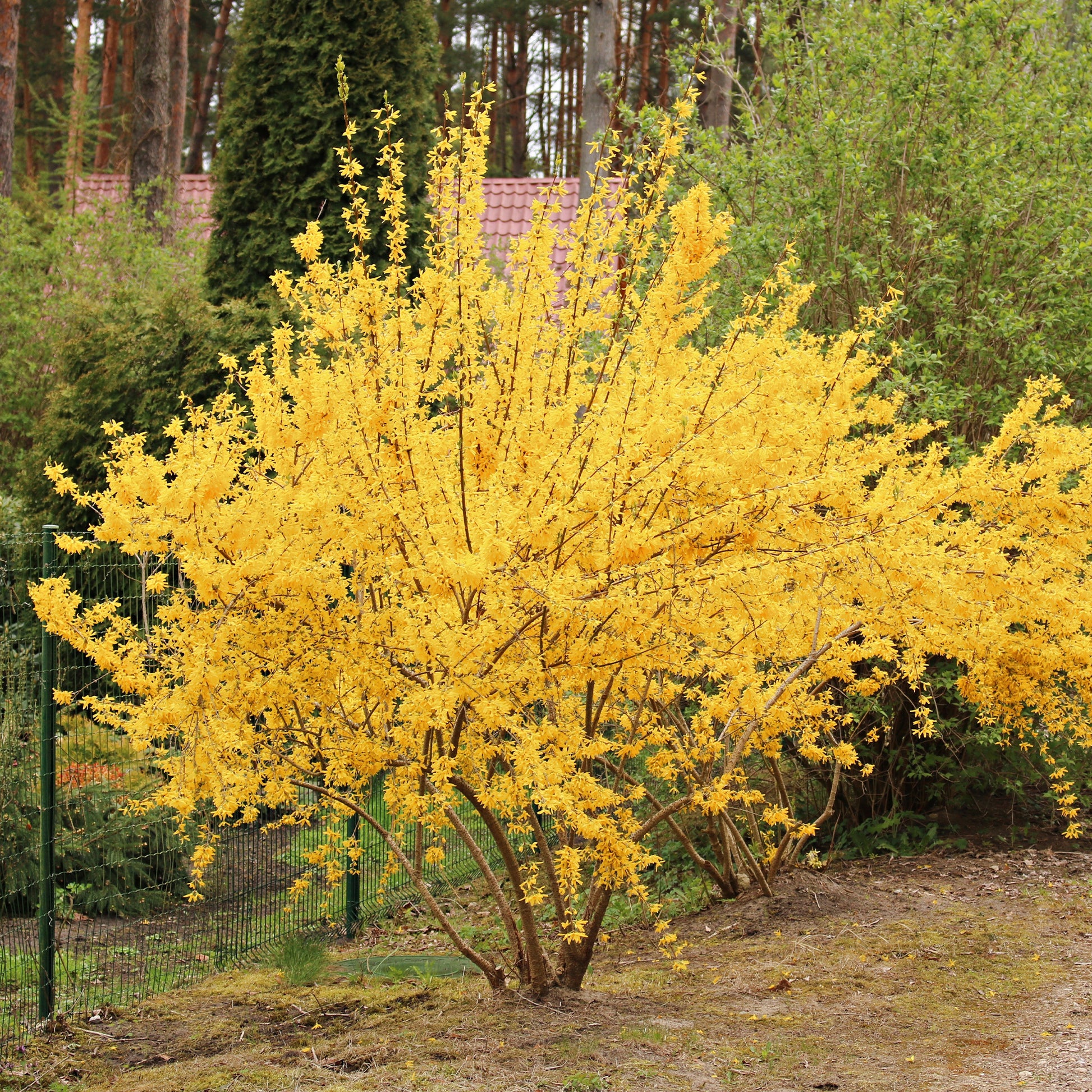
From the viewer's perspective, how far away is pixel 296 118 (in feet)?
32.8

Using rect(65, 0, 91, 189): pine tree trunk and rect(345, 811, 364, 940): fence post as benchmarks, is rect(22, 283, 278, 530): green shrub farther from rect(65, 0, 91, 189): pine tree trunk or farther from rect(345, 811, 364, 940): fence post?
rect(65, 0, 91, 189): pine tree trunk

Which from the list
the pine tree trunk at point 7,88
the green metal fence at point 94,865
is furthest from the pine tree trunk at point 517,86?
the green metal fence at point 94,865

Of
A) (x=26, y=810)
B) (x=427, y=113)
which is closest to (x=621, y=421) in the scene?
(x=26, y=810)

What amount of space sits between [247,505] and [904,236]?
17.1 feet

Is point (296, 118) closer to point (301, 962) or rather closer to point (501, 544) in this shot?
point (301, 962)

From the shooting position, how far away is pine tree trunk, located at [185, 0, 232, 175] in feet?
72.8

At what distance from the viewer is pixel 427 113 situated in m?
10.4

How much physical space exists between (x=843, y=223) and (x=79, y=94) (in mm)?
15589

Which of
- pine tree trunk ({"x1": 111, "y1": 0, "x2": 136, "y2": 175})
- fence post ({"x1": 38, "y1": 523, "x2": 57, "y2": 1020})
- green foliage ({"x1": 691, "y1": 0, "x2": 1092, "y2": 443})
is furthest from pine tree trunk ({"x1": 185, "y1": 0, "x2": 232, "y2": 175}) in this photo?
fence post ({"x1": 38, "y1": 523, "x2": 57, "y2": 1020})

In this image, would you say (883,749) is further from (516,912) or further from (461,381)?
(461,381)

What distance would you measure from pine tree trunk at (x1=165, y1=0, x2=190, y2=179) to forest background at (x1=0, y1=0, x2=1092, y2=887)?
7.55 m

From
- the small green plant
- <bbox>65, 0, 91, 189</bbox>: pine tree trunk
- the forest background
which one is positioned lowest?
the small green plant

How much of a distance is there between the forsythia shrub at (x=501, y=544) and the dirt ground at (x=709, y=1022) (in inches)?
18.0

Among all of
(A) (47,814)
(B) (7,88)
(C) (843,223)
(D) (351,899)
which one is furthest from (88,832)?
(B) (7,88)
